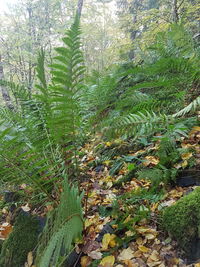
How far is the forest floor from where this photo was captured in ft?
3.94

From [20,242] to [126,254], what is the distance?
86 centimetres

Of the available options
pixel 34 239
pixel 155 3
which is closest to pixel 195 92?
pixel 34 239

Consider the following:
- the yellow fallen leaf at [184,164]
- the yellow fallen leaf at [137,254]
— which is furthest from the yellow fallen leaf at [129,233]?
the yellow fallen leaf at [184,164]

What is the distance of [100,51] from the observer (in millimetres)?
14422

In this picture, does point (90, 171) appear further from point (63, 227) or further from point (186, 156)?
point (63, 227)

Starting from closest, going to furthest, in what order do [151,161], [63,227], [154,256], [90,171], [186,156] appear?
[63,227] → [154,256] → [186,156] → [151,161] → [90,171]

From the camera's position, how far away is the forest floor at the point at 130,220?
1202 mm

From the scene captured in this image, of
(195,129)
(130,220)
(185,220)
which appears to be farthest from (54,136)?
(195,129)

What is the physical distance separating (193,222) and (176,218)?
0.31 ft

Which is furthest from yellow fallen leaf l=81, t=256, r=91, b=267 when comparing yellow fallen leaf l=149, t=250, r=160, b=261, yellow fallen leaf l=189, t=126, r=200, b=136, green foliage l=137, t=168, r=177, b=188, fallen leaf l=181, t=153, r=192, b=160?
yellow fallen leaf l=189, t=126, r=200, b=136

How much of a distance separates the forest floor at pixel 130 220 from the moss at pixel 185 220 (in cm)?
6

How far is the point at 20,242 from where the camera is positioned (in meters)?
1.58

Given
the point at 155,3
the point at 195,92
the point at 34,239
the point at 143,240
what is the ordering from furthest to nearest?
the point at 155,3
the point at 195,92
the point at 34,239
the point at 143,240

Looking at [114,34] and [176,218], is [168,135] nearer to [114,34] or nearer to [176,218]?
[176,218]
